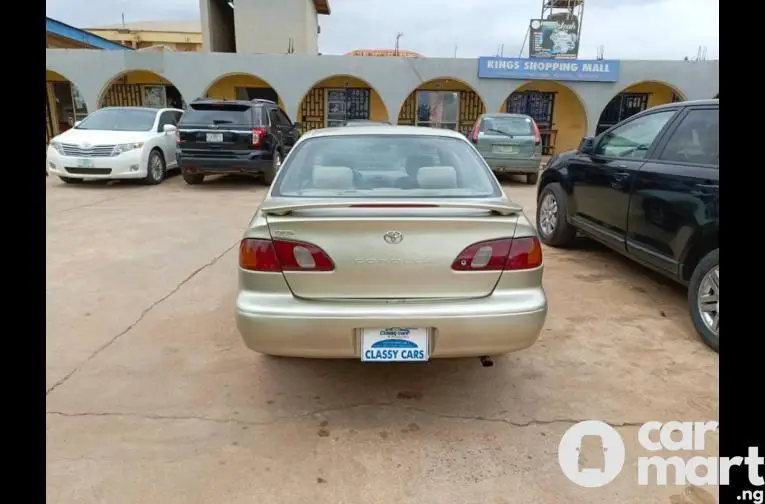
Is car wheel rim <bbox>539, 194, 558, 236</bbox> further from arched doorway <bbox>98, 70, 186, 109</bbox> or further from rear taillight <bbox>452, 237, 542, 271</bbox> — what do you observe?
arched doorway <bbox>98, 70, 186, 109</bbox>

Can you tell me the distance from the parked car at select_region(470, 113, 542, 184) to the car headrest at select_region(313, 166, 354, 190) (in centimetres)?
845

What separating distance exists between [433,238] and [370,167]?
43.9 inches

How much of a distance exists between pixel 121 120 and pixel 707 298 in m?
11.2

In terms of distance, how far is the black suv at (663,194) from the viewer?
3.65 metres

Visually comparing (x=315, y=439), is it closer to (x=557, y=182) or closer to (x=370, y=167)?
(x=370, y=167)

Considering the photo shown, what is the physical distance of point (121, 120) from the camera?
11.1m

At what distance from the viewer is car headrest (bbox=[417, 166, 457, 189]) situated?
10.8 feet

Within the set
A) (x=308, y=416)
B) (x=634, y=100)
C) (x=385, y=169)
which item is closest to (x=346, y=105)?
(x=634, y=100)

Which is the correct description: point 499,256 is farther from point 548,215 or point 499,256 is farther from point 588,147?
point 548,215

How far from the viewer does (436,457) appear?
2.52 metres

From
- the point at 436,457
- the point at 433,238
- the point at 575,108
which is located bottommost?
the point at 436,457

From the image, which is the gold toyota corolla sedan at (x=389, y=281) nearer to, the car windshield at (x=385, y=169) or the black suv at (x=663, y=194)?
the car windshield at (x=385, y=169)
